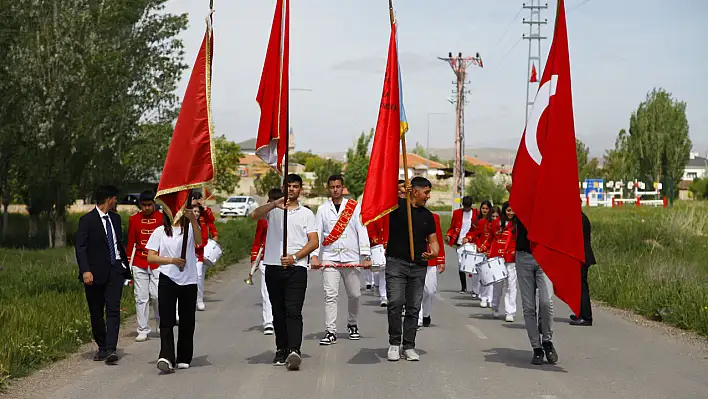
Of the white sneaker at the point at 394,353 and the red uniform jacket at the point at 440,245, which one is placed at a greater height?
the red uniform jacket at the point at 440,245

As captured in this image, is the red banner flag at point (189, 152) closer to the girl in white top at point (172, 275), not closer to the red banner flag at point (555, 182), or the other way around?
the girl in white top at point (172, 275)

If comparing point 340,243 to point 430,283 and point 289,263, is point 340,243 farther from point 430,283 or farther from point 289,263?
point 289,263

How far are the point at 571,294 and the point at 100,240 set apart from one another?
518cm

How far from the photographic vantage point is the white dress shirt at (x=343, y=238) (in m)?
12.6

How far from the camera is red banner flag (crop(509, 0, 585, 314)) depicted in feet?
34.1

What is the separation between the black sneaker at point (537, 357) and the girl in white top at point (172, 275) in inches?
144

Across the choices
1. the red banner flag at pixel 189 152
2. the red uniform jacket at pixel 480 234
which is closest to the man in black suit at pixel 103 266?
the red banner flag at pixel 189 152

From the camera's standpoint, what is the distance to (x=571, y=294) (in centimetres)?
1032

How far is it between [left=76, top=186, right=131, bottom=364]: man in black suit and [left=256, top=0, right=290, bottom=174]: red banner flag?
194 cm

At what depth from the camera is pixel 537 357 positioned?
10734 mm

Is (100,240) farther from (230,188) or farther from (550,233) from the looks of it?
(230,188)

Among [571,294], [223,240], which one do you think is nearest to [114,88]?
[223,240]

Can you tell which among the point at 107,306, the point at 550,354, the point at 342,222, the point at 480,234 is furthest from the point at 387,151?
the point at 480,234

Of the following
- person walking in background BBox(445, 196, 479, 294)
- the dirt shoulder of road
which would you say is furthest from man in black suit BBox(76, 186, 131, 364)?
person walking in background BBox(445, 196, 479, 294)
